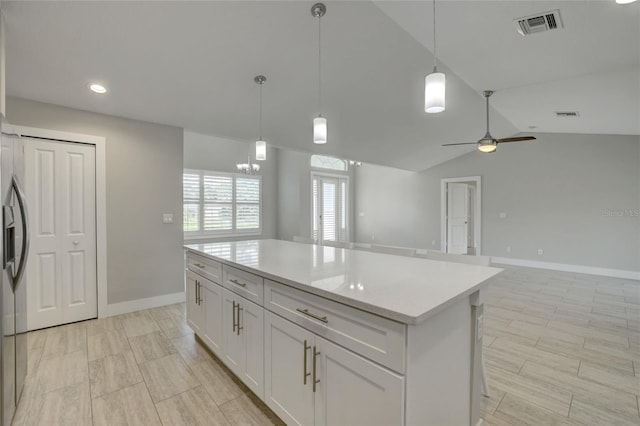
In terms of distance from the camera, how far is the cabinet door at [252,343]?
1.76 meters

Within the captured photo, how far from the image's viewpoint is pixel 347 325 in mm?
1233

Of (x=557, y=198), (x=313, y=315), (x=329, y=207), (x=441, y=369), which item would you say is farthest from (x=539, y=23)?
(x=329, y=207)

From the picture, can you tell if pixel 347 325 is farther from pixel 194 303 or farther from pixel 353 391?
pixel 194 303

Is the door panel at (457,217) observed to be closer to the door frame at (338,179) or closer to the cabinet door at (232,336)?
the door frame at (338,179)

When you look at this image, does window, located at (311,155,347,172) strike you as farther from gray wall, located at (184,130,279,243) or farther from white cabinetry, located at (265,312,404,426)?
white cabinetry, located at (265,312,404,426)

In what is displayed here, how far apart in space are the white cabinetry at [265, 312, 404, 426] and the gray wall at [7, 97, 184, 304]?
2.76 meters

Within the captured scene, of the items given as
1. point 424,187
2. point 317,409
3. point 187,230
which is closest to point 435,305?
point 317,409

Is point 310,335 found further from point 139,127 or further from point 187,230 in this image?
point 187,230

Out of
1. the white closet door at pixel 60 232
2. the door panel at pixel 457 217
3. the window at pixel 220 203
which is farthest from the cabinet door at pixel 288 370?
the door panel at pixel 457 217

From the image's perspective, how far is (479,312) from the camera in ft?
5.02

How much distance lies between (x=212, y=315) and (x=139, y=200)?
213 centimetres

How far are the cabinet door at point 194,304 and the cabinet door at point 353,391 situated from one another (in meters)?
Answer: 1.61

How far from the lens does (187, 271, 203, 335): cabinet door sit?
2608 mm

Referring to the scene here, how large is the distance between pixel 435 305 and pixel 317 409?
30.7 inches
